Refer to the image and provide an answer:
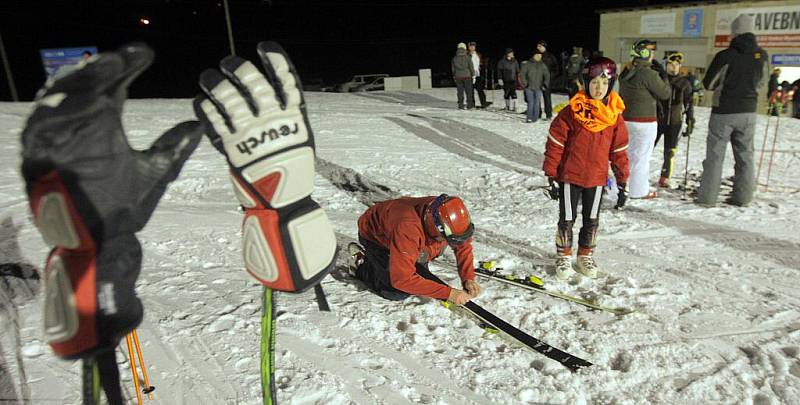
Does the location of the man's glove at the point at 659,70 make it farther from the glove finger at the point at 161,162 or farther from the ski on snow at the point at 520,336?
the glove finger at the point at 161,162

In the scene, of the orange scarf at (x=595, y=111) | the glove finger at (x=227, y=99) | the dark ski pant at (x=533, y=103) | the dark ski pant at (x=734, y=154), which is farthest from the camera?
the dark ski pant at (x=533, y=103)

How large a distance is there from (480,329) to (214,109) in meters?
2.49

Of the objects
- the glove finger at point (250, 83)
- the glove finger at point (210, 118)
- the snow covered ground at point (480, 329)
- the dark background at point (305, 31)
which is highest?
the dark background at point (305, 31)

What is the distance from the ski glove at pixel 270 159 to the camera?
189 cm

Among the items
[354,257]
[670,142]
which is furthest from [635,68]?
[354,257]

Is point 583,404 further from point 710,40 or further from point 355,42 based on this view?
point 355,42

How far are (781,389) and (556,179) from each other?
2114mm

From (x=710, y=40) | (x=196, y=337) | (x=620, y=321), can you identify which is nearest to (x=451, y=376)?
(x=620, y=321)

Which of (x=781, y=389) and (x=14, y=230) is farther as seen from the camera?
(x=14, y=230)

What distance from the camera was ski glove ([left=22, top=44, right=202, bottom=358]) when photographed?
1668 mm

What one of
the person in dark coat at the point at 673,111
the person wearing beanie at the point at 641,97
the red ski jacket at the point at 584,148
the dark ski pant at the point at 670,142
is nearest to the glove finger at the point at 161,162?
the red ski jacket at the point at 584,148

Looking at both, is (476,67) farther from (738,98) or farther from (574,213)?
(574,213)

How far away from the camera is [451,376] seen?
319cm

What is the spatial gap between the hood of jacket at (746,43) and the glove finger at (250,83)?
574cm
